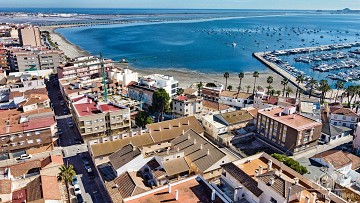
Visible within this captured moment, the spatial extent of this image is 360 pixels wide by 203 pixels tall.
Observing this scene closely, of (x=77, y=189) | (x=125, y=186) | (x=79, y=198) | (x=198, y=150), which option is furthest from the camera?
(x=198, y=150)

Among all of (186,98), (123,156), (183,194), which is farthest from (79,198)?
(186,98)

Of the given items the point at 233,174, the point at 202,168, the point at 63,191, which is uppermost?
the point at 233,174

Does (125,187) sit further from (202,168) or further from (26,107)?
(26,107)

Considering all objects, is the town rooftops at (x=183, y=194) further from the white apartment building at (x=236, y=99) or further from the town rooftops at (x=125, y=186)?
the white apartment building at (x=236, y=99)

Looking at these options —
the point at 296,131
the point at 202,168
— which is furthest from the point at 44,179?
the point at 296,131

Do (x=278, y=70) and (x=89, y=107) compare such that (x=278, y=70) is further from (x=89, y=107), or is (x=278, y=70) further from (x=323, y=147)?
(x=89, y=107)

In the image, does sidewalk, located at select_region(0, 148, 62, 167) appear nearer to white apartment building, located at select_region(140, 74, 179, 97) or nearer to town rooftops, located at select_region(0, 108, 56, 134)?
town rooftops, located at select_region(0, 108, 56, 134)
